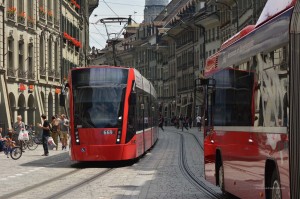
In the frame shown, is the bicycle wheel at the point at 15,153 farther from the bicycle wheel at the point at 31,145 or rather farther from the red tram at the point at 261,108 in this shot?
the red tram at the point at 261,108

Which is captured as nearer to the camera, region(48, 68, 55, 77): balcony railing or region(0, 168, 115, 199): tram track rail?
region(0, 168, 115, 199): tram track rail

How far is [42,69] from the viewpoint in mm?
51062

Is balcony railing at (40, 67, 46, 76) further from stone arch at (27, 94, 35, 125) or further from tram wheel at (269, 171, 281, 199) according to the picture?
tram wheel at (269, 171, 281, 199)

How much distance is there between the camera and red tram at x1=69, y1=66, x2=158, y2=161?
2309 cm

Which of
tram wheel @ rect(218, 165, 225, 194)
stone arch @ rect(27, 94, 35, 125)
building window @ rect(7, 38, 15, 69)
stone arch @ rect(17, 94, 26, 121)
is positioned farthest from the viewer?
stone arch @ rect(27, 94, 35, 125)

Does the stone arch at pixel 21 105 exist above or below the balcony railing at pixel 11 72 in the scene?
below

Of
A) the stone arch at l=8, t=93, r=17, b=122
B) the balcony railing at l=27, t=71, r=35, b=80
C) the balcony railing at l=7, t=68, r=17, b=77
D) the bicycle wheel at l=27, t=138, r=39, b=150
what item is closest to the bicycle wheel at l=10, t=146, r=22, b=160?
the bicycle wheel at l=27, t=138, r=39, b=150

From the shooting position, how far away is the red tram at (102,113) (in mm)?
23094

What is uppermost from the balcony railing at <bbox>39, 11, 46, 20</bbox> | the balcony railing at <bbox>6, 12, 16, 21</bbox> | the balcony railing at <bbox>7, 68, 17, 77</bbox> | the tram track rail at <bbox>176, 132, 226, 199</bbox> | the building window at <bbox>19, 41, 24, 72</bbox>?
the balcony railing at <bbox>39, 11, 46, 20</bbox>

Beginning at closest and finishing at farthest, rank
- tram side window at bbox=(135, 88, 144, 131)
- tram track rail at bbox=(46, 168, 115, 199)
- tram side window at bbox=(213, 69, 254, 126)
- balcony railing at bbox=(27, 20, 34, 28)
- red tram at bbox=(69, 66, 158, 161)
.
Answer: tram side window at bbox=(213, 69, 254, 126), tram track rail at bbox=(46, 168, 115, 199), red tram at bbox=(69, 66, 158, 161), tram side window at bbox=(135, 88, 144, 131), balcony railing at bbox=(27, 20, 34, 28)

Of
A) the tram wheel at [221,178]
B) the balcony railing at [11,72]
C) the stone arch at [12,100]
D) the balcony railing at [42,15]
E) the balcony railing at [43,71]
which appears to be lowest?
the tram wheel at [221,178]

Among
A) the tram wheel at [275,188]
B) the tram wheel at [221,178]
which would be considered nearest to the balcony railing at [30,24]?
the tram wheel at [221,178]

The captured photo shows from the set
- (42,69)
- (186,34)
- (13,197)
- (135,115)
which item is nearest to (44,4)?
(42,69)

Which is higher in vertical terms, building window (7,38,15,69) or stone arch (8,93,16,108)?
building window (7,38,15,69)
